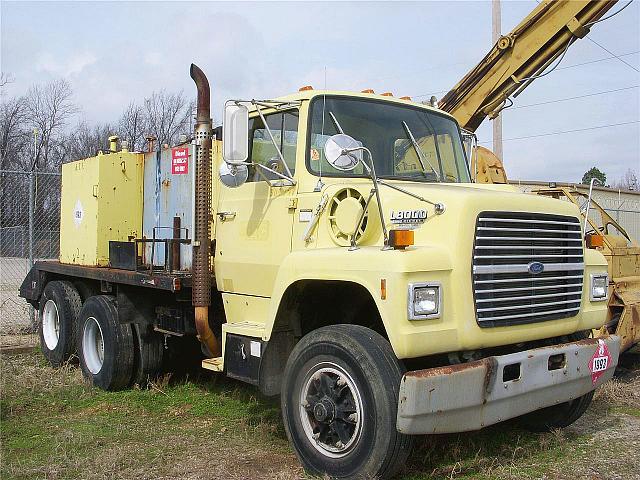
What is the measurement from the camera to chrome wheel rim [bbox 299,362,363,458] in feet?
14.1

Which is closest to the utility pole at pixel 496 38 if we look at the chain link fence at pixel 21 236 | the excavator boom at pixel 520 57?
the excavator boom at pixel 520 57

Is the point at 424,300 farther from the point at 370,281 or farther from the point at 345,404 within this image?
the point at 345,404

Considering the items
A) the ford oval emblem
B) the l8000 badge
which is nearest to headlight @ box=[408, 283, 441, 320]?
the l8000 badge

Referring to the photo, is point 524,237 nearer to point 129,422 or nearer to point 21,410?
point 129,422

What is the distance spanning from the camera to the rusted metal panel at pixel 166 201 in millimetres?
7055

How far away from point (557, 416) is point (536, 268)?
172 centimetres

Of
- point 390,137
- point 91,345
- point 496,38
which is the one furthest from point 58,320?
point 496,38

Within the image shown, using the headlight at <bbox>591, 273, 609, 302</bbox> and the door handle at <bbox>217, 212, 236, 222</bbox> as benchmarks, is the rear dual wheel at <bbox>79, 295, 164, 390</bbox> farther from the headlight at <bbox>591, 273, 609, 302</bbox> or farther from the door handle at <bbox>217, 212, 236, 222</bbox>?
the headlight at <bbox>591, 273, 609, 302</bbox>

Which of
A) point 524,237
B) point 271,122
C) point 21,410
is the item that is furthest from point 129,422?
point 524,237

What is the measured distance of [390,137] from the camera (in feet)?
18.2

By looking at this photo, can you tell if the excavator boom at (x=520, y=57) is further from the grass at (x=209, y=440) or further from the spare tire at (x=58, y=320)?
the spare tire at (x=58, y=320)

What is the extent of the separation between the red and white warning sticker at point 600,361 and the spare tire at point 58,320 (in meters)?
5.70

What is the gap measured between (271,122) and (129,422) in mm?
2956

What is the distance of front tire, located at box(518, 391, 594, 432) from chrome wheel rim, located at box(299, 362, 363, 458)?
2125mm
